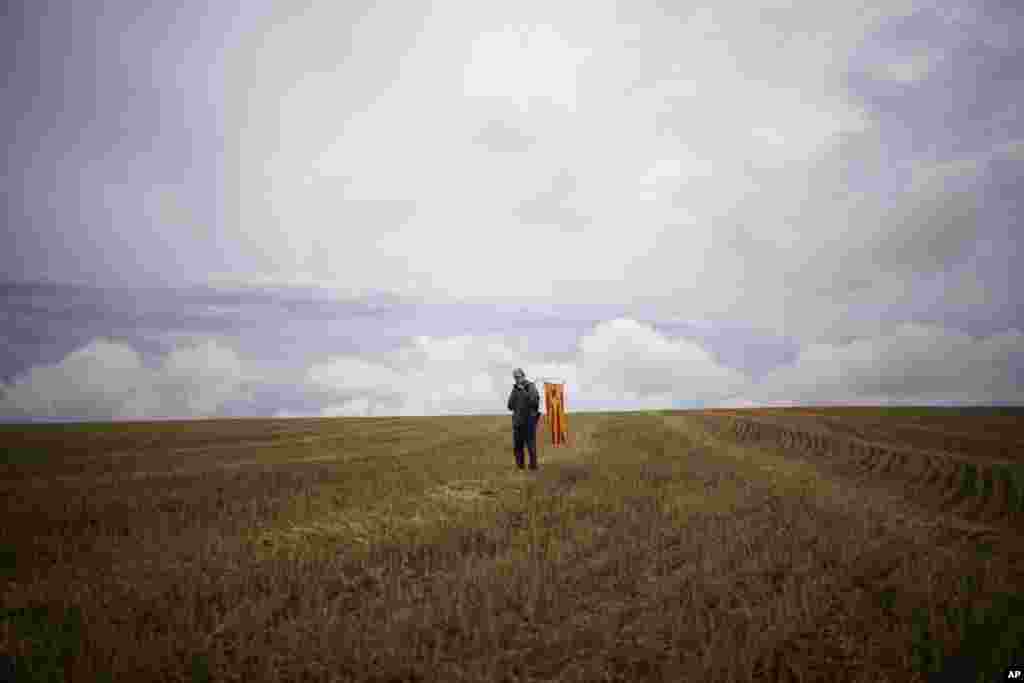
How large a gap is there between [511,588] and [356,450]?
1801cm

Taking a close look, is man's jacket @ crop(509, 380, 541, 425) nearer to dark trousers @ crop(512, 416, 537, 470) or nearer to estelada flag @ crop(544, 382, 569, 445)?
dark trousers @ crop(512, 416, 537, 470)

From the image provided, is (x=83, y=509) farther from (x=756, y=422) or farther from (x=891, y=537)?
(x=756, y=422)

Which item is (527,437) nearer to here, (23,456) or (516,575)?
(516,575)

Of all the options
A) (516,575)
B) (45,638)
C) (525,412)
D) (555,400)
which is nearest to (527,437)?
(525,412)

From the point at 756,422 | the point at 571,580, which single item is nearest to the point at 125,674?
the point at 571,580

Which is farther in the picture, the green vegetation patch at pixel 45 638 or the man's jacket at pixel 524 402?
the man's jacket at pixel 524 402

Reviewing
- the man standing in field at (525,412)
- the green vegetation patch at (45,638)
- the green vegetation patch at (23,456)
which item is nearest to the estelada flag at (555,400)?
the man standing in field at (525,412)

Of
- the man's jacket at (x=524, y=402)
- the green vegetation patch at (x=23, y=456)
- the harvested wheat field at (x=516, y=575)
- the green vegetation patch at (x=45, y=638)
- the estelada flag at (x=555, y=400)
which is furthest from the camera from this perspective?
the estelada flag at (x=555, y=400)

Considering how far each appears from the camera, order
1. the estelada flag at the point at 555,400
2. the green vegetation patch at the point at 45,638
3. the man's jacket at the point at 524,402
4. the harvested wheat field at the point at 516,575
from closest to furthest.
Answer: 1. the green vegetation patch at the point at 45,638
2. the harvested wheat field at the point at 516,575
3. the man's jacket at the point at 524,402
4. the estelada flag at the point at 555,400

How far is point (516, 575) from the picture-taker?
7707 mm

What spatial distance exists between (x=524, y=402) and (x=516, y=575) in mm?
8605

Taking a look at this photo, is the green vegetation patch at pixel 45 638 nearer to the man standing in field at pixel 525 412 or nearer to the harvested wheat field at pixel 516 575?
the harvested wheat field at pixel 516 575

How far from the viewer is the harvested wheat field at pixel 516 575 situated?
18.1 feet

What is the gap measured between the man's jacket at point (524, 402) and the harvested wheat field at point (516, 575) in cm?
178
